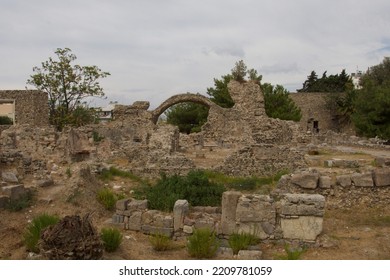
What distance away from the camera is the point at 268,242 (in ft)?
22.8

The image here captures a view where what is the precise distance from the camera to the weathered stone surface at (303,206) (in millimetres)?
6816

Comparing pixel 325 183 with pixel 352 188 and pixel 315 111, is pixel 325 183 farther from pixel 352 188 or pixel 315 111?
pixel 315 111

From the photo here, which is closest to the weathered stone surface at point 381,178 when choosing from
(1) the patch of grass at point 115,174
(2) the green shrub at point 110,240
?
(2) the green shrub at point 110,240

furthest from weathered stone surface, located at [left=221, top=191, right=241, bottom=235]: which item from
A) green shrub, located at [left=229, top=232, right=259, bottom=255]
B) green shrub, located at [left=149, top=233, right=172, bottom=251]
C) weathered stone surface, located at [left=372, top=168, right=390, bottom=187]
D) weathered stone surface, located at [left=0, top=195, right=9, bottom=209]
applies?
weathered stone surface, located at [left=0, top=195, right=9, bottom=209]

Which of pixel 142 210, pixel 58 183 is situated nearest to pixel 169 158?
pixel 58 183

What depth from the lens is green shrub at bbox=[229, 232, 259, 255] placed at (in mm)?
6496

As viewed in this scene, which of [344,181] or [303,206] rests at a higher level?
[344,181]

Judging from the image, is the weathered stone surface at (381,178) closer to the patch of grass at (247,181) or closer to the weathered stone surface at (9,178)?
the patch of grass at (247,181)

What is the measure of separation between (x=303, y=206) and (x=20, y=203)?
18.4ft

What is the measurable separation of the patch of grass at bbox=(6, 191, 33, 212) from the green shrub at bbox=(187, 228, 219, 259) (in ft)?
12.9

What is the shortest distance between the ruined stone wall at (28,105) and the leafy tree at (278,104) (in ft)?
52.9

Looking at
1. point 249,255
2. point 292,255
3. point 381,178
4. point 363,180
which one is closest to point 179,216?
point 249,255

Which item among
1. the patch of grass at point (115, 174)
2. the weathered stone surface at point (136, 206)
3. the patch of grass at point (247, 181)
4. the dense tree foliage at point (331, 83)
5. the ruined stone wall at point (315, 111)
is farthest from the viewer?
the dense tree foliage at point (331, 83)

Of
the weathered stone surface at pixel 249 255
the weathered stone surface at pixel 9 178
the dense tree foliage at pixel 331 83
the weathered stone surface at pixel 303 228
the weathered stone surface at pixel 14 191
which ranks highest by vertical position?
the dense tree foliage at pixel 331 83
